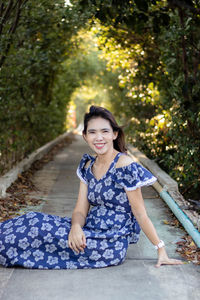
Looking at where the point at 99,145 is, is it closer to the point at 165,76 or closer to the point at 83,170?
the point at 83,170

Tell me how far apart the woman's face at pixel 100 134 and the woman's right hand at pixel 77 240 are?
2.45ft

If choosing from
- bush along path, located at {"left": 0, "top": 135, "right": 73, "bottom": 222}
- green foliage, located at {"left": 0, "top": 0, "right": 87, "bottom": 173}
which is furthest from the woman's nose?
green foliage, located at {"left": 0, "top": 0, "right": 87, "bottom": 173}

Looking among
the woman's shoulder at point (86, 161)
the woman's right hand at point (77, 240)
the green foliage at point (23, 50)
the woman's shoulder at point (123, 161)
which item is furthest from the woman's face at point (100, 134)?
the green foliage at point (23, 50)

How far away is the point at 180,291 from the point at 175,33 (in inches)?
201

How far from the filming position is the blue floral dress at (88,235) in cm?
408

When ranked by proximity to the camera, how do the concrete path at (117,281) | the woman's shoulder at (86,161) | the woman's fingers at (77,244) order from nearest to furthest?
the concrete path at (117,281)
the woman's fingers at (77,244)
the woman's shoulder at (86,161)

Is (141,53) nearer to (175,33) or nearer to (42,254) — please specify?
(175,33)

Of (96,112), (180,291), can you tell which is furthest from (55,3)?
(180,291)

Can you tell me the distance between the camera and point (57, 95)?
67.2 ft

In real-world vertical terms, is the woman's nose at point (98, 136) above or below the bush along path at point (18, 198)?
above

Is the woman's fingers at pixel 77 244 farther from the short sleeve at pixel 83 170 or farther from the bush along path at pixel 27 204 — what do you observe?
the bush along path at pixel 27 204

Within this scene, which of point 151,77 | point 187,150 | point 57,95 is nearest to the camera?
point 187,150

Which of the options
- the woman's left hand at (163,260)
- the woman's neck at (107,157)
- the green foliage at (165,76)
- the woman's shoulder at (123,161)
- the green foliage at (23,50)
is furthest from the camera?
the green foliage at (23,50)

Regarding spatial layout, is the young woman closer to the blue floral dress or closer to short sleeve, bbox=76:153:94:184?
the blue floral dress
